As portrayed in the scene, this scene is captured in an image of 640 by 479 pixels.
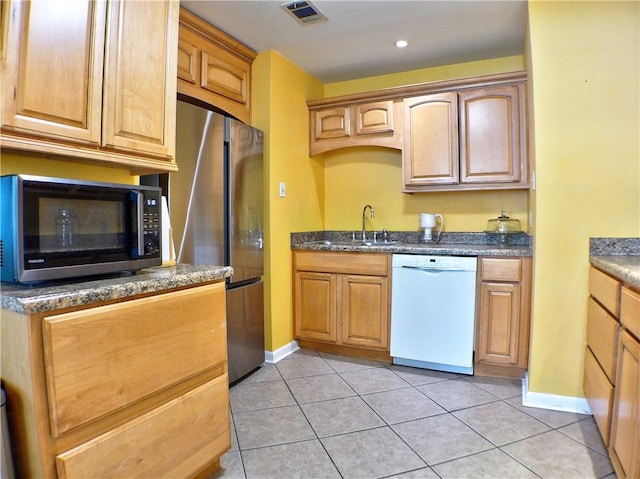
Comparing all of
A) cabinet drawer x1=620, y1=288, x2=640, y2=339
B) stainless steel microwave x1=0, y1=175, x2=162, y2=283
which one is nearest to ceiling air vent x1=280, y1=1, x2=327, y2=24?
stainless steel microwave x1=0, y1=175, x2=162, y2=283

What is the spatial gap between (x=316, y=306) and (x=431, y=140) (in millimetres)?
1601

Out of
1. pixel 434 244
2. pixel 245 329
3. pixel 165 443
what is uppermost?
pixel 434 244

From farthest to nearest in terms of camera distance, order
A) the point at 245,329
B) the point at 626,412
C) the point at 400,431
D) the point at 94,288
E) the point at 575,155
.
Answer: the point at 245,329 < the point at 575,155 < the point at 400,431 < the point at 626,412 < the point at 94,288

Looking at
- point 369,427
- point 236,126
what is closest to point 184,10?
point 236,126

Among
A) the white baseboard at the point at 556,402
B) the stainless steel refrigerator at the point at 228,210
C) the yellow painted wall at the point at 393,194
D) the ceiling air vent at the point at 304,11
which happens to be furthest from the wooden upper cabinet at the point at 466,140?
the white baseboard at the point at 556,402

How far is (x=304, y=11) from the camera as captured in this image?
7.68ft

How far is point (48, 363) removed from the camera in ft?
3.28

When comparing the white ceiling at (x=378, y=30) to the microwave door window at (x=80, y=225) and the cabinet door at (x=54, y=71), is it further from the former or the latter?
the microwave door window at (x=80, y=225)

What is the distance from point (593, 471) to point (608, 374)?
41 cm

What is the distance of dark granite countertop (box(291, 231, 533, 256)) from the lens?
102 inches

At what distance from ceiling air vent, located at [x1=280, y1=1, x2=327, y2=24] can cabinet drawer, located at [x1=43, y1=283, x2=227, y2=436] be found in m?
1.75

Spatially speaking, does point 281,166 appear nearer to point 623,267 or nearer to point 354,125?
point 354,125

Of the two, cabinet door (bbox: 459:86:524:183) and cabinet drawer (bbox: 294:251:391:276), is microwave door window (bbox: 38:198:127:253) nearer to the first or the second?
cabinet drawer (bbox: 294:251:391:276)

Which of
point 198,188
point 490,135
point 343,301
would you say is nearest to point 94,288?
point 198,188
